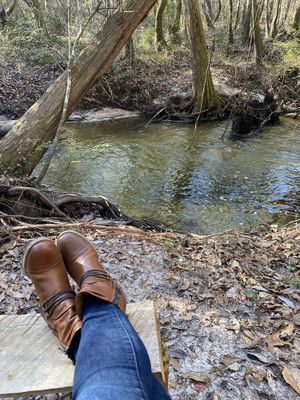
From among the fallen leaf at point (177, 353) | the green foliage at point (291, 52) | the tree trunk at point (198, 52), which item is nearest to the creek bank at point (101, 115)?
the tree trunk at point (198, 52)

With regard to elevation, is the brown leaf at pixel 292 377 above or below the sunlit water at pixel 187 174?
above

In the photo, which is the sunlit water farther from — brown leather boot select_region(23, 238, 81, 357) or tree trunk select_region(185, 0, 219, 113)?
brown leather boot select_region(23, 238, 81, 357)

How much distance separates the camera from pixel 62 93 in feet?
18.0

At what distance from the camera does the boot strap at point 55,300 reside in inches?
77.0

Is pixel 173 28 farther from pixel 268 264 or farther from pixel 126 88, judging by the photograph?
pixel 268 264

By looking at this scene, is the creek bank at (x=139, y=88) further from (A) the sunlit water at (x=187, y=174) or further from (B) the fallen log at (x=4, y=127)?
(A) the sunlit water at (x=187, y=174)

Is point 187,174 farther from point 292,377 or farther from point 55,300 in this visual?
point 55,300

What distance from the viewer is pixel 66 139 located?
9.62 meters

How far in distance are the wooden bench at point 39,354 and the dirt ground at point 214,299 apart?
1.38 ft

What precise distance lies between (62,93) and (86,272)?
397 centimetres

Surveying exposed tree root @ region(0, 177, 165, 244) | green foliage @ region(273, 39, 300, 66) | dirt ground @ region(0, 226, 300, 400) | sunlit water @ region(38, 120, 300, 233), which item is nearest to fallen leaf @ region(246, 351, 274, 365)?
dirt ground @ region(0, 226, 300, 400)

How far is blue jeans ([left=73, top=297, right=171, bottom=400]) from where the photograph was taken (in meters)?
1.40

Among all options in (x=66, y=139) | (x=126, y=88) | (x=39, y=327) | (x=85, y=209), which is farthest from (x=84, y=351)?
(x=126, y=88)

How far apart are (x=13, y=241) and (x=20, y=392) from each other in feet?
7.32
